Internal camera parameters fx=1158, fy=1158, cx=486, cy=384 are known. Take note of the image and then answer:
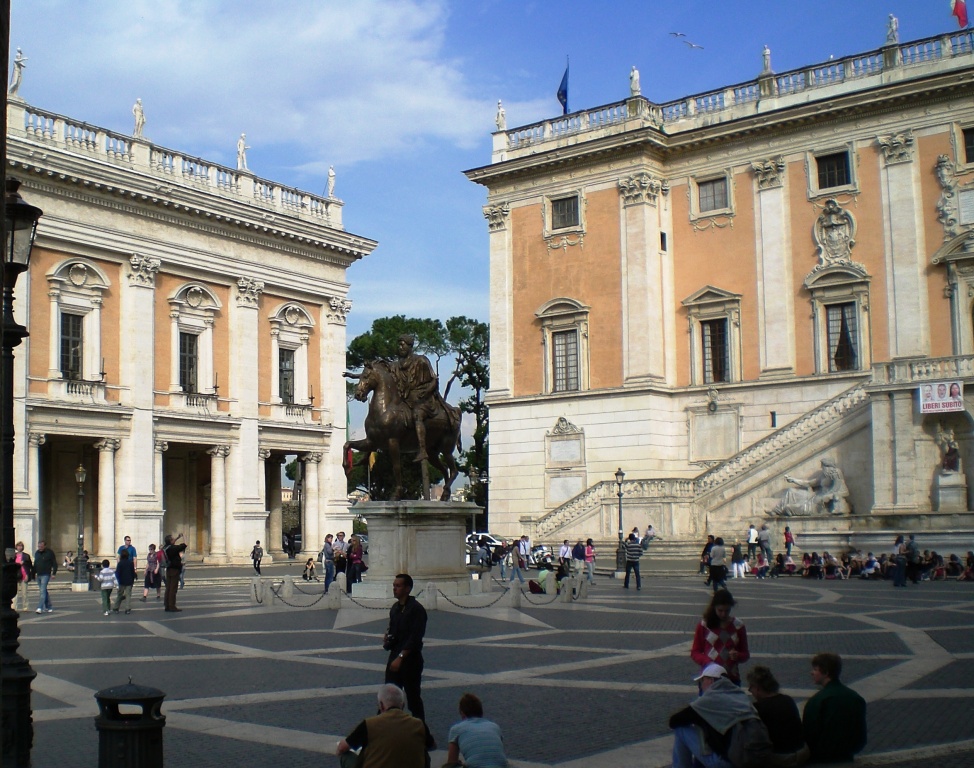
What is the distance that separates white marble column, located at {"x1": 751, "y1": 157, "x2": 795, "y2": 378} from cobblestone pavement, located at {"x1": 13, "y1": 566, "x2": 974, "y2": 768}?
18.9 m

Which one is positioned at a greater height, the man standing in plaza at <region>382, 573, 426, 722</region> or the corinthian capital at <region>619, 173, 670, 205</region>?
the corinthian capital at <region>619, 173, 670, 205</region>

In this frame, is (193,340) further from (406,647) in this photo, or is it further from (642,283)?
(406,647)

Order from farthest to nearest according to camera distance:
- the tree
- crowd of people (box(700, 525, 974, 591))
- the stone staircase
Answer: the tree, the stone staircase, crowd of people (box(700, 525, 974, 591))

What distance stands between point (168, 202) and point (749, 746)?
134 feet

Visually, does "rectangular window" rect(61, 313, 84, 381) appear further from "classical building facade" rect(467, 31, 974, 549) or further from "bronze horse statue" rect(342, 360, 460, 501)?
"bronze horse statue" rect(342, 360, 460, 501)

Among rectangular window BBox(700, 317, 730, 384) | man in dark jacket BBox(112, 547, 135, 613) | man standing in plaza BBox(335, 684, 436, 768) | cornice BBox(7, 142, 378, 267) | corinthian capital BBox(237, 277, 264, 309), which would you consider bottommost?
man in dark jacket BBox(112, 547, 135, 613)

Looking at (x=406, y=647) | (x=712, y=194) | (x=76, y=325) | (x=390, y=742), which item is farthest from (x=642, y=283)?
(x=390, y=742)

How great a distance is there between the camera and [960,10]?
1662 inches

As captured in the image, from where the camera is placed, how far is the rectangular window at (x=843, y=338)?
42094mm

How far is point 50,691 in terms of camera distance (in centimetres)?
1314

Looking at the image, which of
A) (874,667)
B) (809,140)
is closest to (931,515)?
(809,140)

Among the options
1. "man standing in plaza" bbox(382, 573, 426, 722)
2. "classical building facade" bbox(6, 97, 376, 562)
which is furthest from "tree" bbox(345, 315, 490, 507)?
"man standing in plaza" bbox(382, 573, 426, 722)

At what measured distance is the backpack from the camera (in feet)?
25.9

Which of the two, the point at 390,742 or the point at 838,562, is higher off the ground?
the point at 390,742
